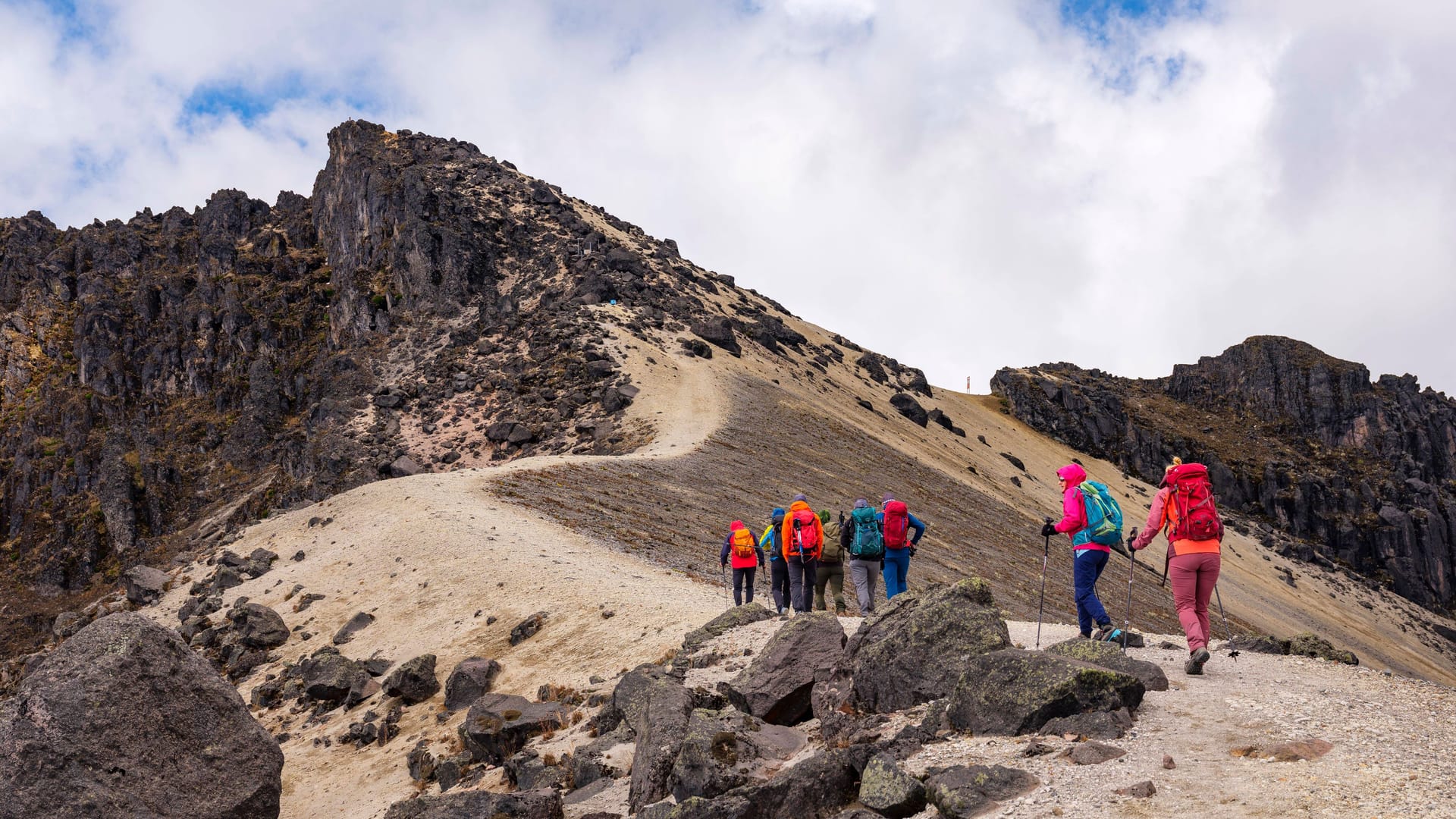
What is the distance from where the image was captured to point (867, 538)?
1540 cm

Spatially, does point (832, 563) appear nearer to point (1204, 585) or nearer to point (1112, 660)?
point (1204, 585)

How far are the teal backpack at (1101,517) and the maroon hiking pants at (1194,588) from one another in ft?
2.43

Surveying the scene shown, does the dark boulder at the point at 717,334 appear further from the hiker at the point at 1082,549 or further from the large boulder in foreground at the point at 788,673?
the hiker at the point at 1082,549

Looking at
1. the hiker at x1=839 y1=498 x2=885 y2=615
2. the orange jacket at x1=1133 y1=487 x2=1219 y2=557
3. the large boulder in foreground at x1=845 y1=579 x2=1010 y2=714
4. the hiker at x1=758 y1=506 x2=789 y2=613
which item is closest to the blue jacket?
the hiker at x1=839 y1=498 x2=885 y2=615

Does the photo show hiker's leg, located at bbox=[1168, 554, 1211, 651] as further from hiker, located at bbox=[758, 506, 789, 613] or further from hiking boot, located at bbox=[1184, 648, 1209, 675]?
hiker, located at bbox=[758, 506, 789, 613]

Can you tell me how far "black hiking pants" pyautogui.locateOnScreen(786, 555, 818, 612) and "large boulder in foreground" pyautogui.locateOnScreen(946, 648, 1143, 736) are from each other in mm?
7870

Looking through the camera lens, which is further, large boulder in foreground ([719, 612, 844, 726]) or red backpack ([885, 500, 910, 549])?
red backpack ([885, 500, 910, 549])

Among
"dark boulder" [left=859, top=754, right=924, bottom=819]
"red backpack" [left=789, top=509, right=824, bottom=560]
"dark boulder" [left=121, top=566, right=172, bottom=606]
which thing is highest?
"red backpack" [left=789, top=509, right=824, bottom=560]

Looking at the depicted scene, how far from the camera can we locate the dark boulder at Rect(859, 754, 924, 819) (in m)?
7.24

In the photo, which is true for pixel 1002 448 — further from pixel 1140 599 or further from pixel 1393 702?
pixel 1393 702

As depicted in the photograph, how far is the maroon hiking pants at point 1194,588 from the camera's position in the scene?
9.78 m

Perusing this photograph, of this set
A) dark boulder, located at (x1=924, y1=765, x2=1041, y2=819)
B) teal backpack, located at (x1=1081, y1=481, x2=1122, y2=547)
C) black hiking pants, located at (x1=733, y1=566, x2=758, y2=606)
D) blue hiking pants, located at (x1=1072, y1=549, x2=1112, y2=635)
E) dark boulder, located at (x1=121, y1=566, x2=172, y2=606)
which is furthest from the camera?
dark boulder, located at (x1=121, y1=566, x2=172, y2=606)

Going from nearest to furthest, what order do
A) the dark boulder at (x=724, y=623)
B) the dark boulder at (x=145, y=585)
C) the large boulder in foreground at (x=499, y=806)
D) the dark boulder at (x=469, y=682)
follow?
the large boulder in foreground at (x=499, y=806)
the dark boulder at (x=724, y=623)
the dark boulder at (x=469, y=682)
the dark boulder at (x=145, y=585)

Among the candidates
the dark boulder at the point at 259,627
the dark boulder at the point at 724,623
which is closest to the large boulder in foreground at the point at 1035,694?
the dark boulder at the point at 724,623
